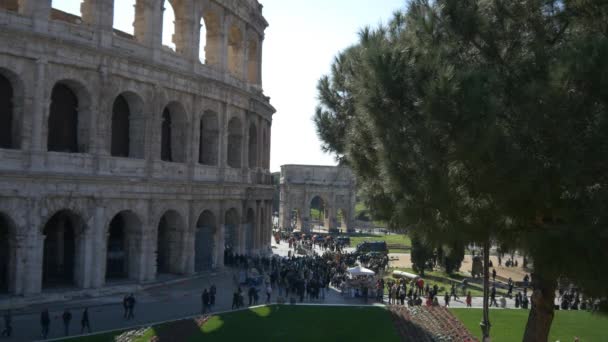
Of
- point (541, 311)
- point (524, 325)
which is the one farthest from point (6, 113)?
point (524, 325)

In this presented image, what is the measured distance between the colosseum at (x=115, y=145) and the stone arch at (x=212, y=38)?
0.06 m

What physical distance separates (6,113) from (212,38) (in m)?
12.0

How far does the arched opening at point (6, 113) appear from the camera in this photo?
23.1 meters

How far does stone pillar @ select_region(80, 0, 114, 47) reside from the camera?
24391 millimetres

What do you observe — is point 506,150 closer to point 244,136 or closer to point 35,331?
point 35,331

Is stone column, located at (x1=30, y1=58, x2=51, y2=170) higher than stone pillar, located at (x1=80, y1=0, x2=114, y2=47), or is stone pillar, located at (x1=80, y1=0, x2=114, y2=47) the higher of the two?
stone pillar, located at (x1=80, y1=0, x2=114, y2=47)

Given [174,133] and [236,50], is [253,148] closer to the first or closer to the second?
[236,50]

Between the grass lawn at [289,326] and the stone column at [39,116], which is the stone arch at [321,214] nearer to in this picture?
the grass lawn at [289,326]

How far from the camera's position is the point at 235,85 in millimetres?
32812

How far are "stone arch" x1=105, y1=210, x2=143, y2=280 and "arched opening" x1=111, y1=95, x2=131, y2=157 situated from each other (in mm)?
2935

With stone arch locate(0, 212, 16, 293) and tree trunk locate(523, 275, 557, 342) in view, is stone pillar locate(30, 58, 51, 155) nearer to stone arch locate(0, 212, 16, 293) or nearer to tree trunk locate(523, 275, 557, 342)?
stone arch locate(0, 212, 16, 293)

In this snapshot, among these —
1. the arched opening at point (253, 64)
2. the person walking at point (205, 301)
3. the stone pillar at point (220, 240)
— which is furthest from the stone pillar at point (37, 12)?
the arched opening at point (253, 64)

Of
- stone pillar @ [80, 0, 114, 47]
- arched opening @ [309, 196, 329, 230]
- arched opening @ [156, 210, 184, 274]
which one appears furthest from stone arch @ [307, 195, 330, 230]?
stone pillar @ [80, 0, 114, 47]

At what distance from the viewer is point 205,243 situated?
31047mm
